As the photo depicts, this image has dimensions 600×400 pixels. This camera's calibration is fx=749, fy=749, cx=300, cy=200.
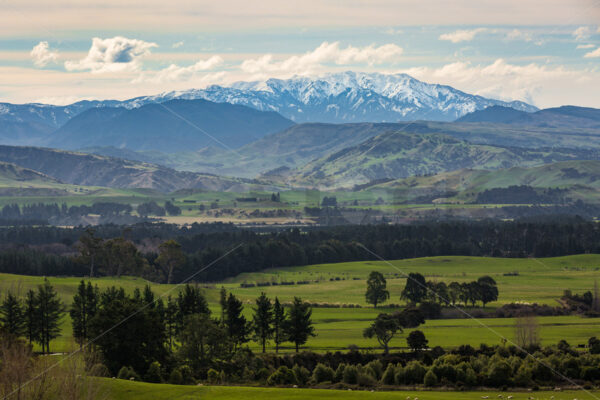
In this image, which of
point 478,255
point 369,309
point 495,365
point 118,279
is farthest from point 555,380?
point 478,255

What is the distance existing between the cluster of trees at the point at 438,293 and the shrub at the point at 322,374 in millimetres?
50799

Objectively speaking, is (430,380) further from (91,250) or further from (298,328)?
(91,250)

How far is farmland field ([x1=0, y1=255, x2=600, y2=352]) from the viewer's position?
84312mm

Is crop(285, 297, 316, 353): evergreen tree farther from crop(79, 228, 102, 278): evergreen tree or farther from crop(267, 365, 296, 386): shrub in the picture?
crop(79, 228, 102, 278): evergreen tree

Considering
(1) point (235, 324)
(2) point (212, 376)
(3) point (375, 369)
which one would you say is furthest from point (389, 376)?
(1) point (235, 324)

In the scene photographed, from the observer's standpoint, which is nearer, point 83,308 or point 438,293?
point 83,308

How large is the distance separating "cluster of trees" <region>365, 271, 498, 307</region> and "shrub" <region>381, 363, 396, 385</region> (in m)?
50.3

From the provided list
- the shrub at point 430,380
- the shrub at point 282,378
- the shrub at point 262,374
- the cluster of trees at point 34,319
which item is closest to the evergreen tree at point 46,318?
the cluster of trees at point 34,319

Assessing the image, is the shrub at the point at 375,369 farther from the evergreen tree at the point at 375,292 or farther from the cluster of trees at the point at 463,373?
the evergreen tree at the point at 375,292

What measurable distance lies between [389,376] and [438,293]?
180 ft

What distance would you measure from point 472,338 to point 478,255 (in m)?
116

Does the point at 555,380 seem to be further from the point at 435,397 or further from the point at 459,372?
the point at 435,397

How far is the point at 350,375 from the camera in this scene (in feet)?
199

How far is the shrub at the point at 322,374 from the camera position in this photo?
200 ft
